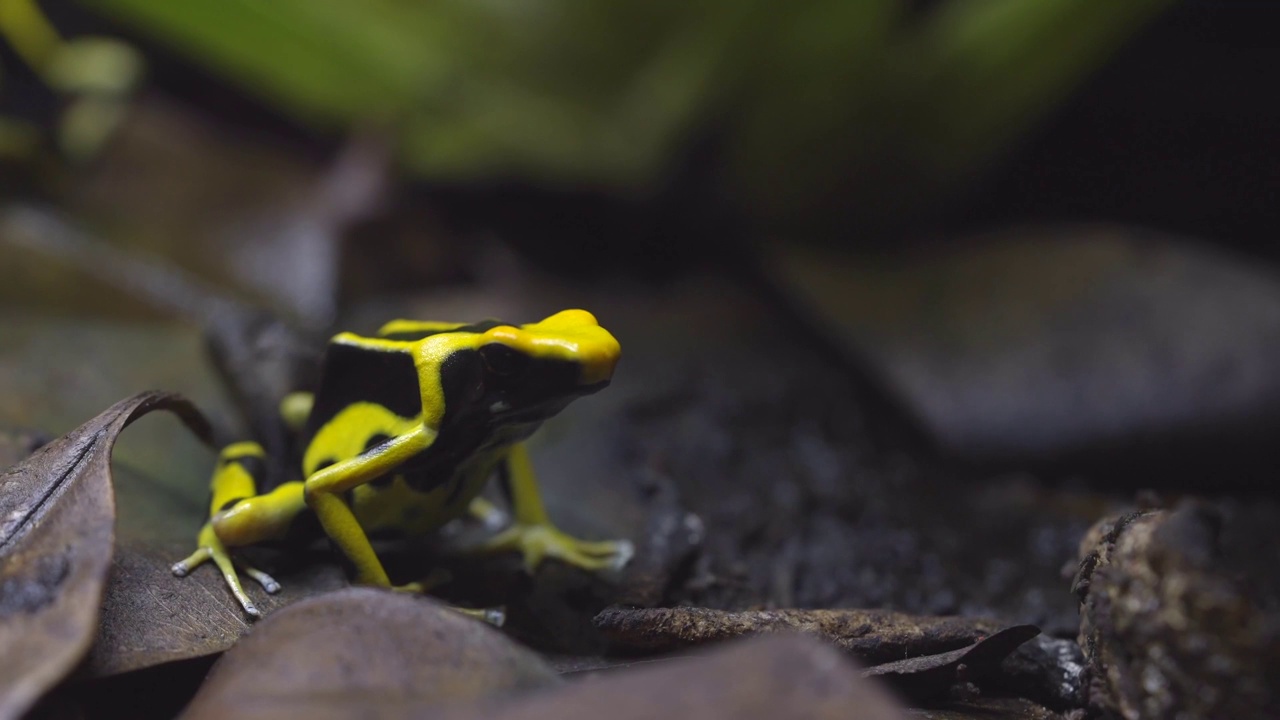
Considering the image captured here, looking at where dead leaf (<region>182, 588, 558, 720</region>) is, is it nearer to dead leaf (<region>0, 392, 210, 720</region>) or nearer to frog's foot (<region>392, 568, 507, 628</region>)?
dead leaf (<region>0, 392, 210, 720</region>)

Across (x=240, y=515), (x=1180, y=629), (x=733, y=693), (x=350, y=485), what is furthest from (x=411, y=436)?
(x=1180, y=629)

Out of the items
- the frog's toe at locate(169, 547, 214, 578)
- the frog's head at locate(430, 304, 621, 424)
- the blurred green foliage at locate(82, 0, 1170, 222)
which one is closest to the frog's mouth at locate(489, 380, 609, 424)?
the frog's head at locate(430, 304, 621, 424)

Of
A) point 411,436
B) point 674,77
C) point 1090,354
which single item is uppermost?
point 674,77

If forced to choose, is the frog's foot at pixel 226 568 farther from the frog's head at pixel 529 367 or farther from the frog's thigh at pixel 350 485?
the frog's head at pixel 529 367

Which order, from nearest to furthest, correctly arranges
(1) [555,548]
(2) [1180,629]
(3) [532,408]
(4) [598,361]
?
(2) [1180,629] < (4) [598,361] < (3) [532,408] < (1) [555,548]

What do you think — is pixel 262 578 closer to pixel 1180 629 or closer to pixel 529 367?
pixel 529 367

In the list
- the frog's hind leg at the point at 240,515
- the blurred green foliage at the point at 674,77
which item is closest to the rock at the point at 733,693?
A: the frog's hind leg at the point at 240,515
